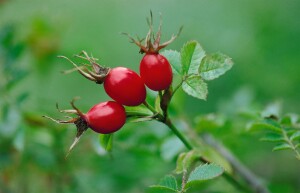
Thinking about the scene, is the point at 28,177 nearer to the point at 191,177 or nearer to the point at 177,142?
the point at 177,142

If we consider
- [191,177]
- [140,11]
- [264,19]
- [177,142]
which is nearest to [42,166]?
[177,142]

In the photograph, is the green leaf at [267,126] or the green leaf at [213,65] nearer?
the green leaf at [213,65]

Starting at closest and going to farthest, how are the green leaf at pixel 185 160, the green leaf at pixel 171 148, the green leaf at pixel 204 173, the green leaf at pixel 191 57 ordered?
the green leaf at pixel 204 173 → the green leaf at pixel 191 57 → the green leaf at pixel 185 160 → the green leaf at pixel 171 148

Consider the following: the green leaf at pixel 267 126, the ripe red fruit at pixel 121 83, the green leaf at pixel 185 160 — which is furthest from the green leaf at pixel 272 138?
the ripe red fruit at pixel 121 83

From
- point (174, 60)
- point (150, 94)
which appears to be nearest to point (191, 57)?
point (174, 60)

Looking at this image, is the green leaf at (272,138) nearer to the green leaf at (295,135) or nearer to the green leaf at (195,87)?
the green leaf at (295,135)

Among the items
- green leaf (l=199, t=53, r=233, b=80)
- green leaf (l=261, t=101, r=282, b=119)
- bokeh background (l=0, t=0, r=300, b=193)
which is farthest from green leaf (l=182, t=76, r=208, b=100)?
bokeh background (l=0, t=0, r=300, b=193)
